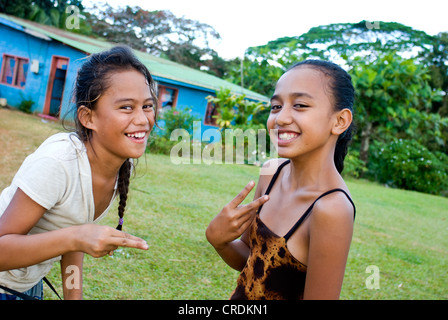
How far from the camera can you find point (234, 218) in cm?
156

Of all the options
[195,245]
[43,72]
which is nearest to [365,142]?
[43,72]

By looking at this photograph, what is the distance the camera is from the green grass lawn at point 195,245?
333 cm

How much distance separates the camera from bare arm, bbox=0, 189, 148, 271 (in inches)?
54.2

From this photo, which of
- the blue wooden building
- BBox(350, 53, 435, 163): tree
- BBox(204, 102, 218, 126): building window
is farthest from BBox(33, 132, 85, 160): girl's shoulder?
BBox(204, 102, 218, 126): building window

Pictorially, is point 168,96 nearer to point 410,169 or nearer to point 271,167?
point 410,169

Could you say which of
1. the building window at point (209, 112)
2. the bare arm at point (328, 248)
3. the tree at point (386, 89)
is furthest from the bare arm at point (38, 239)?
the building window at point (209, 112)

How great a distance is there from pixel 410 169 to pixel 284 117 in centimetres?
1451

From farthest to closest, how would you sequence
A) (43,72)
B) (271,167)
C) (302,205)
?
(43,72) < (271,167) < (302,205)

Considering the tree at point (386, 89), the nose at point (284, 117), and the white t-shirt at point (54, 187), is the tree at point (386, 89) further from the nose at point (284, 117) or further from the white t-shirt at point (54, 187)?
the white t-shirt at point (54, 187)

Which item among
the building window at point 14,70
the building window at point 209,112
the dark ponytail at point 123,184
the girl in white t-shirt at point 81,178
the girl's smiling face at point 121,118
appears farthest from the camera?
the building window at point 209,112

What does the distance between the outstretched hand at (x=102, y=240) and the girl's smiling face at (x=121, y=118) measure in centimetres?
44

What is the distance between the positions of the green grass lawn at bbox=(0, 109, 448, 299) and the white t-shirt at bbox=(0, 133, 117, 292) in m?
1.23

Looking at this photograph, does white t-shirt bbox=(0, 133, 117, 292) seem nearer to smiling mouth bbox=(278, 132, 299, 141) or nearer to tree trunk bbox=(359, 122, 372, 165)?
smiling mouth bbox=(278, 132, 299, 141)
